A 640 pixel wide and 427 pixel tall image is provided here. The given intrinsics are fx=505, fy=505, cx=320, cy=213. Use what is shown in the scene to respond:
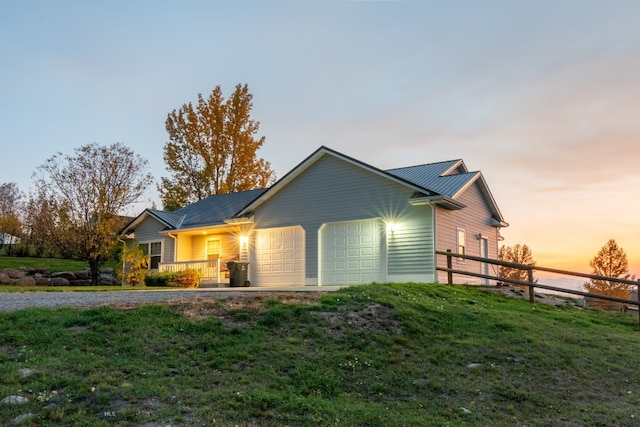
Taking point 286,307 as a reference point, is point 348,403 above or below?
below

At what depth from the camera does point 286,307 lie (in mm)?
8789

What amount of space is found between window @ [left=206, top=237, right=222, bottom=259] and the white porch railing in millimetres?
1038

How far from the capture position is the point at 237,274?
1967 centimetres

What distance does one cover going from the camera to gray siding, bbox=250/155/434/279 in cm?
1653

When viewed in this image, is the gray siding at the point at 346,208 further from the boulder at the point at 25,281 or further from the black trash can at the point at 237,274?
the boulder at the point at 25,281

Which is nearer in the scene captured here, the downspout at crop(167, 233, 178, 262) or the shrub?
the shrub

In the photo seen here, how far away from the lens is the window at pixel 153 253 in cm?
2406

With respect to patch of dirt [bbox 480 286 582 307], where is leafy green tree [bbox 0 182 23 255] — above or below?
above

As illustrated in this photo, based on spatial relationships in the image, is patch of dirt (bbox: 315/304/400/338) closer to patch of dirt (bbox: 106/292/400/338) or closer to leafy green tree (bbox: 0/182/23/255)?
patch of dirt (bbox: 106/292/400/338)

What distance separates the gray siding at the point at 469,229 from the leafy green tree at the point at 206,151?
743 inches

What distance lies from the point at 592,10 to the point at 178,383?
14738 mm

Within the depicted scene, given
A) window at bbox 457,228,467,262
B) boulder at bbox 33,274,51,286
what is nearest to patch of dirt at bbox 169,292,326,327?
window at bbox 457,228,467,262

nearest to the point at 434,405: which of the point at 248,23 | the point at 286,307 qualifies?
the point at 286,307

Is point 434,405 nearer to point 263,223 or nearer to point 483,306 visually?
point 483,306
